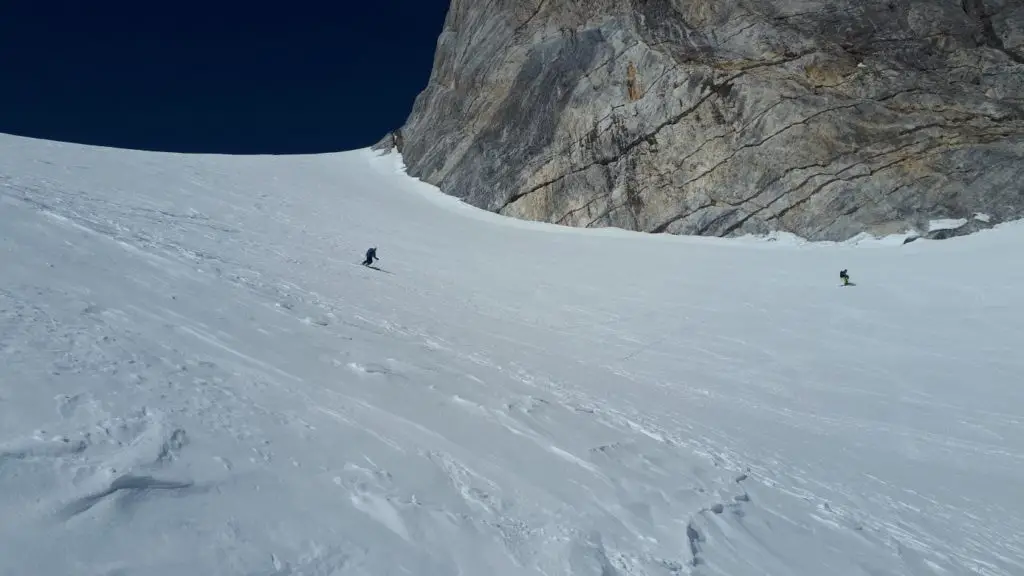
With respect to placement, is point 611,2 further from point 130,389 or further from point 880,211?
point 130,389

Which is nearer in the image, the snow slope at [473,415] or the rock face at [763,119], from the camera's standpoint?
the snow slope at [473,415]

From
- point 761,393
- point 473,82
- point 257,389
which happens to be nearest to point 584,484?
point 257,389

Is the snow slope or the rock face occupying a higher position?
the rock face

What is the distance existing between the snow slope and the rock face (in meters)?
6.77

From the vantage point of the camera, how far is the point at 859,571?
18.3 feet

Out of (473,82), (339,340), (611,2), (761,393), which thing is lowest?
(339,340)

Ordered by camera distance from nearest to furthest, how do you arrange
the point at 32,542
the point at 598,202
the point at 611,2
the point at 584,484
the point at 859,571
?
the point at 32,542 < the point at 859,571 < the point at 584,484 < the point at 598,202 < the point at 611,2

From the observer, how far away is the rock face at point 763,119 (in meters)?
23.2

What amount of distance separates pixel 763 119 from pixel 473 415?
23.1 meters

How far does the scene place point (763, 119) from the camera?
26047 millimetres

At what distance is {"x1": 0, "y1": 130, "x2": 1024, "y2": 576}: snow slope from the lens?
4516 millimetres

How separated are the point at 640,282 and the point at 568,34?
21.2 meters

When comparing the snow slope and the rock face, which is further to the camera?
the rock face

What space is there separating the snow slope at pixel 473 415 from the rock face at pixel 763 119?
6766 mm
